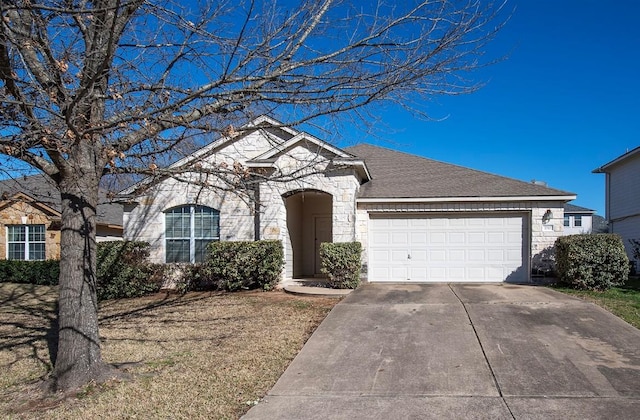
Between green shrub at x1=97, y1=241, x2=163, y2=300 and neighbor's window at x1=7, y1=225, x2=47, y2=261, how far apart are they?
320 inches

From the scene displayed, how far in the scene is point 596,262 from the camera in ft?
38.8

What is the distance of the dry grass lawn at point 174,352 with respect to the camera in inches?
208

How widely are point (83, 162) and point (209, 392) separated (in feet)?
10.2

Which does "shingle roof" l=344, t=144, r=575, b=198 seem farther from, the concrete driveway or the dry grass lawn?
the dry grass lawn

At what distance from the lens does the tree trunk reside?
580 cm

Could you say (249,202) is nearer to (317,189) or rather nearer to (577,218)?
(317,189)

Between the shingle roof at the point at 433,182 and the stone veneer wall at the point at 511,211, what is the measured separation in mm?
279

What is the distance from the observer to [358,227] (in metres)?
14.2

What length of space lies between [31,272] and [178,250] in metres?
6.35

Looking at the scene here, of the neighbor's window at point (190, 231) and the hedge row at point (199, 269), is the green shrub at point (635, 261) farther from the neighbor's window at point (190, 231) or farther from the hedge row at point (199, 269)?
the neighbor's window at point (190, 231)

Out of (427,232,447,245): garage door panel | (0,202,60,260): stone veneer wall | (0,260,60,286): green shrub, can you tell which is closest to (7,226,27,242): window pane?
(0,202,60,260): stone veneer wall

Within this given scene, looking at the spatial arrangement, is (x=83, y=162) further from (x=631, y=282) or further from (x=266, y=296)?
(x=631, y=282)

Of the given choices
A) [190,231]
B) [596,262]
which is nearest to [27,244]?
[190,231]

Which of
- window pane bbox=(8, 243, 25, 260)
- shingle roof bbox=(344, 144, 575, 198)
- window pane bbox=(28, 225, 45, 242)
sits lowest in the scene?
window pane bbox=(8, 243, 25, 260)
